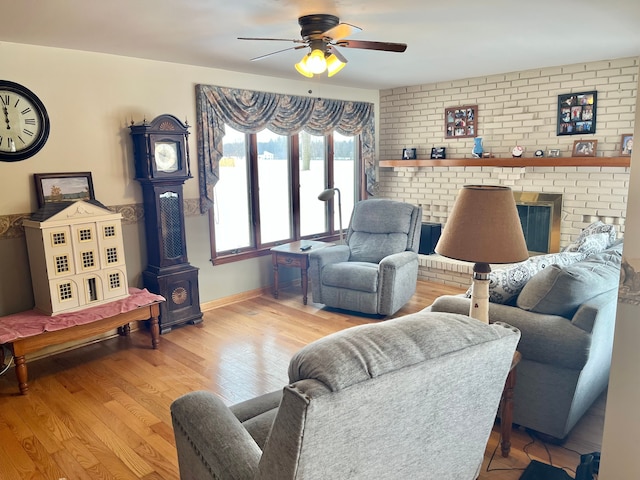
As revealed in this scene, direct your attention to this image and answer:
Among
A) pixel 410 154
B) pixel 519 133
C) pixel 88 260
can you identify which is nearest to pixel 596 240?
pixel 519 133

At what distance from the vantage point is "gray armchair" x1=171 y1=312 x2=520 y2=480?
3.44ft

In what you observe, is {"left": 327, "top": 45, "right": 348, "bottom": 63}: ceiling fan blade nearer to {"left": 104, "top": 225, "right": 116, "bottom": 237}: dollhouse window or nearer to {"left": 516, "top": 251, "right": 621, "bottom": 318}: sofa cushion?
{"left": 516, "top": 251, "right": 621, "bottom": 318}: sofa cushion

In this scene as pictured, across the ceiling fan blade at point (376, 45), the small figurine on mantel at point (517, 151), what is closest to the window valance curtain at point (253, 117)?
the small figurine on mantel at point (517, 151)

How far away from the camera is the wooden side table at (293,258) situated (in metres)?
4.60

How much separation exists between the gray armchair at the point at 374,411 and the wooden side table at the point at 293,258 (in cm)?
301

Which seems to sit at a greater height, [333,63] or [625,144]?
[333,63]

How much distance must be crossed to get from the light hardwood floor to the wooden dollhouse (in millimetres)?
504

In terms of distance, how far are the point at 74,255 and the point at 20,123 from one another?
1.00 meters

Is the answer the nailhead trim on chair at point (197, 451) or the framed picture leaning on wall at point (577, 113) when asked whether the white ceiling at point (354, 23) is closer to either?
the framed picture leaning on wall at point (577, 113)

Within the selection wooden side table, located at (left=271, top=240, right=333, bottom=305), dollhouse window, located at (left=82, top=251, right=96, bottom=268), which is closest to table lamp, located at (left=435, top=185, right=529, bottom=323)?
dollhouse window, located at (left=82, top=251, right=96, bottom=268)

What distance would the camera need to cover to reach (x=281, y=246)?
4.88 metres

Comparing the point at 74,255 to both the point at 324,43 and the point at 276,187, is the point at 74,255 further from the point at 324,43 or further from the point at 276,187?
the point at 276,187

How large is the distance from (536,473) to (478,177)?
374cm

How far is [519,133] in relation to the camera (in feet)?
16.2
